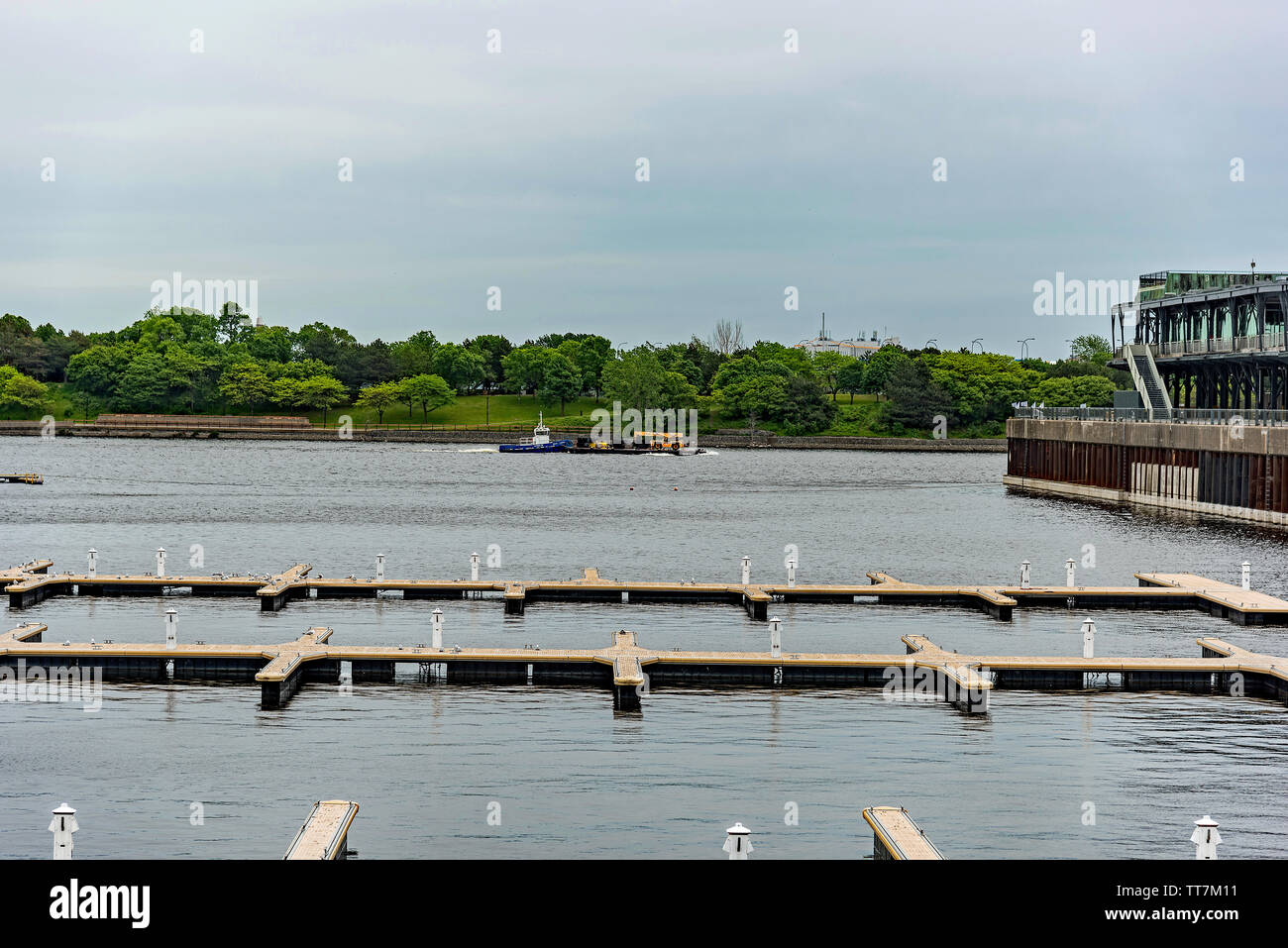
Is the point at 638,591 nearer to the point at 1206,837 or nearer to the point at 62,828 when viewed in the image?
the point at 62,828

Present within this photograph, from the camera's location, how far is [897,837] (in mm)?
20391

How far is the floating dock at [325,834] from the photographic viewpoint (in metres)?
19.4

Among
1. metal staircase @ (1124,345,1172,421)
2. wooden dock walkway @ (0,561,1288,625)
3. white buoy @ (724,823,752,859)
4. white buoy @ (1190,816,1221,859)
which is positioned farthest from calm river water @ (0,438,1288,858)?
metal staircase @ (1124,345,1172,421)

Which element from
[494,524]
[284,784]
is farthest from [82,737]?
[494,524]

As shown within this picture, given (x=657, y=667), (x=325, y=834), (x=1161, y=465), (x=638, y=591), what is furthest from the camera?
(x=1161, y=465)

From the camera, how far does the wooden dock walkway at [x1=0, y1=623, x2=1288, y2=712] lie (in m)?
35.7

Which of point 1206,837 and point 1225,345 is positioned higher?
point 1225,345

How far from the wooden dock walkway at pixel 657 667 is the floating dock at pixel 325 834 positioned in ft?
47.0

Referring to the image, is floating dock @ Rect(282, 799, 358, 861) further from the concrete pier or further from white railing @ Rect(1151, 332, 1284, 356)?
white railing @ Rect(1151, 332, 1284, 356)

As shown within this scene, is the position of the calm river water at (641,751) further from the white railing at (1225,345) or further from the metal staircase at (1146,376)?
the metal staircase at (1146,376)

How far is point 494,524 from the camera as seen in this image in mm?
91062

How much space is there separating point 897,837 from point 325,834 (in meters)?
8.26

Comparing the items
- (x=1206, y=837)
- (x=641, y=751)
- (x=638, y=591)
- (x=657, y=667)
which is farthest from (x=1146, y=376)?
(x=1206, y=837)
